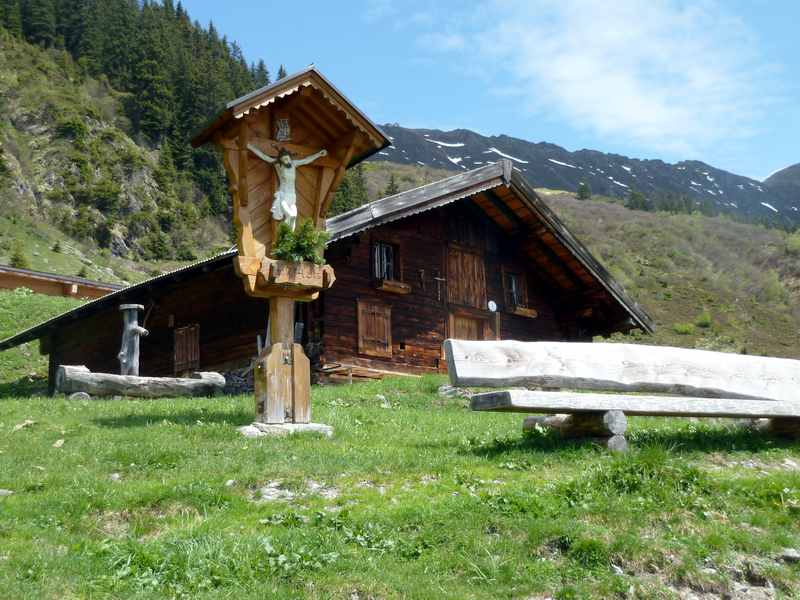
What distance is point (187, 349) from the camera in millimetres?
25141

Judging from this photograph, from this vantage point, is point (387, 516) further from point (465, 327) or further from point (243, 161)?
point (465, 327)

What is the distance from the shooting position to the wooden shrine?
12.8m

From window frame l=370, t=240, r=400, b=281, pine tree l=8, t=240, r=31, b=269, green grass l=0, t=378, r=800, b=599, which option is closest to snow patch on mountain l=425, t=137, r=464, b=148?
pine tree l=8, t=240, r=31, b=269

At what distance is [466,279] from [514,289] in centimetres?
203

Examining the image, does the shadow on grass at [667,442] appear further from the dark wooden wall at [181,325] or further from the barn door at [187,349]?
the barn door at [187,349]

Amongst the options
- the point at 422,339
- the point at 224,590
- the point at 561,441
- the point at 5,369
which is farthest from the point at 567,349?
the point at 5,369

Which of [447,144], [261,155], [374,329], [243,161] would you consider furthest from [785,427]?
[447,144]

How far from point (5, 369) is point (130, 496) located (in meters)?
23.7

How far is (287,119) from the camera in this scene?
13.9m

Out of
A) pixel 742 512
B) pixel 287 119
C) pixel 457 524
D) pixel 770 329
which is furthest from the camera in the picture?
pixel 770 329

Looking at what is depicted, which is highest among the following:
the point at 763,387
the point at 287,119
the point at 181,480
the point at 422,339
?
the point at 287,119

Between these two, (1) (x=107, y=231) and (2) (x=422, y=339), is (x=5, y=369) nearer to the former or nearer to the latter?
(2) (x=422, y=339)

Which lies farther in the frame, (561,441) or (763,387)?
(763,387)

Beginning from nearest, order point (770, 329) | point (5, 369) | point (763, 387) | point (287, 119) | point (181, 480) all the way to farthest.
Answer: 1. point (181, 480)
2. point (763, 387)
3. point (287, 119)
4. point (5, 369)
5. point (770, 329)
